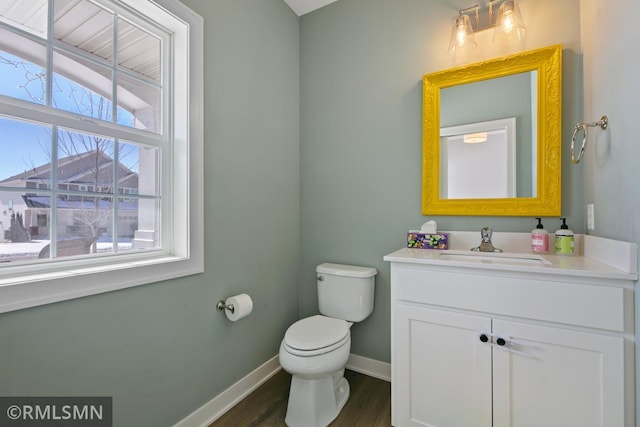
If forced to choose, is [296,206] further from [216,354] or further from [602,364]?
[602,364]

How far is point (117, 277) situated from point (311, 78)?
183 cm

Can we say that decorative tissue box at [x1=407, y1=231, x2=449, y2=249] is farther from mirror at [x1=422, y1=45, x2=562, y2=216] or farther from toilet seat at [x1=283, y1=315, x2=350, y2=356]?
toilet seat at [x1=283, y1=315, x2=350, y2=356]

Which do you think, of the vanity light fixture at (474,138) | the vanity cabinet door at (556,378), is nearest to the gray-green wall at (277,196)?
the vanity light fixture at (474,138)

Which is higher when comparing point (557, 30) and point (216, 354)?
point (557, 30)

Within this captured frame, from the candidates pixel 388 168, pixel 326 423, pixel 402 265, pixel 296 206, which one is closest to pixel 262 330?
pixel 326 423

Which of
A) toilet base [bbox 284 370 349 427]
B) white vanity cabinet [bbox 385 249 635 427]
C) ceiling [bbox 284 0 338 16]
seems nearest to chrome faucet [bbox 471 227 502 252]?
white vanity cabinet [bbox 385 249 635 427]

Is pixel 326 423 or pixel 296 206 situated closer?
pixel 326 423

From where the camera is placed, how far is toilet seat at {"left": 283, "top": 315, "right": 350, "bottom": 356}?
139 centimetres

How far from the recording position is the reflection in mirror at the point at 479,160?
5.11 ft

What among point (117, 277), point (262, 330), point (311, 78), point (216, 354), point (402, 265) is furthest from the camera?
point (311, 78)

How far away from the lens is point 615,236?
112cm

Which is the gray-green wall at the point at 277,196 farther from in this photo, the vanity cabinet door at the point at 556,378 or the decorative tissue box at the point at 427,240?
the vanity cabinet door at the point at 556,378

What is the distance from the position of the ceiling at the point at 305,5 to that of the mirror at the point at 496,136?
1048mm

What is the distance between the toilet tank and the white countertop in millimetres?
370
